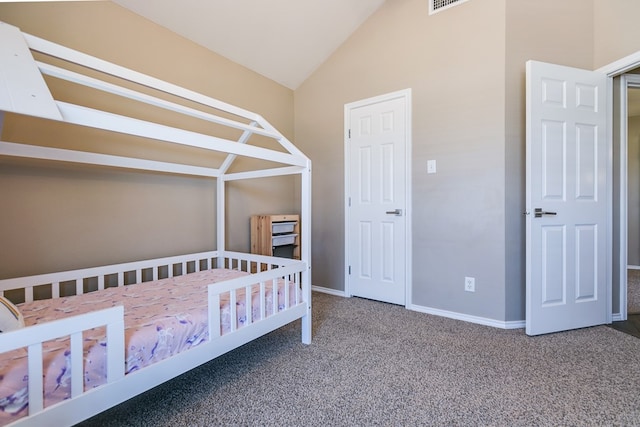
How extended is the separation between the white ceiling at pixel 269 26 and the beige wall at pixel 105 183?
4.6 inches

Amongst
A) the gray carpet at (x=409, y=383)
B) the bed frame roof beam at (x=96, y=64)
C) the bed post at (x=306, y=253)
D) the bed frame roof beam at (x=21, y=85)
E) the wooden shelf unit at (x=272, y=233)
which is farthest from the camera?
the wooden shelf unit at (x=272, y=233)

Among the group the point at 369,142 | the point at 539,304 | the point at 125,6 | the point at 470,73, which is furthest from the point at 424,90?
the point at 125,6

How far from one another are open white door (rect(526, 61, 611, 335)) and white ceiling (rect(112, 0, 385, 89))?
1.77 m

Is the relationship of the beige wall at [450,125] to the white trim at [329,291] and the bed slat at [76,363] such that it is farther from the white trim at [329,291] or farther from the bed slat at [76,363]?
the bed slat at [76,363]

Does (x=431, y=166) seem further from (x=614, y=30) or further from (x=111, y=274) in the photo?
(x=111, y=274)

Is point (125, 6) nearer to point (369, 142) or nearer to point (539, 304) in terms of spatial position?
point (369, 142)

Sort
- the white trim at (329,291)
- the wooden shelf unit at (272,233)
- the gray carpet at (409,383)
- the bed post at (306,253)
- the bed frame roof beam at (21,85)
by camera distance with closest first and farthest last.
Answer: the bed frame roof beam at (21,85) → the gray carpet at (409,383) → the bed post at (306,253) → the wooden shelf unit at (272,233) → the white trim at (329,291)

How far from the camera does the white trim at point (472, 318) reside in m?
2.27

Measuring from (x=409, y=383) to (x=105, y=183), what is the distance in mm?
2226

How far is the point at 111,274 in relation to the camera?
6.52 ft

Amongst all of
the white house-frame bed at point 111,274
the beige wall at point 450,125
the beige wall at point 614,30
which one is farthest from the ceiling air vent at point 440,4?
the white house-frame bed at point 111,274

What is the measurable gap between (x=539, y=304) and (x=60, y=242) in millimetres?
3183

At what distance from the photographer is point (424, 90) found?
2.62m

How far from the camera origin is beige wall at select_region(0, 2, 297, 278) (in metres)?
1.66
